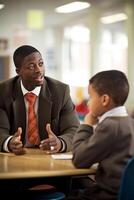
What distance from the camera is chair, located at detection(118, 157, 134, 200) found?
5.13ft

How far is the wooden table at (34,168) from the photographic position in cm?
169

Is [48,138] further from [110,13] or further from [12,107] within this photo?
[110,13]

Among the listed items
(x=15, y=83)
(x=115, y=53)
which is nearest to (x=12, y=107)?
(x=15, y=83)

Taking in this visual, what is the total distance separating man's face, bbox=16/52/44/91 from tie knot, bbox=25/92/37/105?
3 centimetres

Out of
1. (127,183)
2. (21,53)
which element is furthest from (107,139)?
(21,53)

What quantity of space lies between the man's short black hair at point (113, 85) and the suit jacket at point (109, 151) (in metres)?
0.12

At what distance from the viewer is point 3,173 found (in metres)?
1.69

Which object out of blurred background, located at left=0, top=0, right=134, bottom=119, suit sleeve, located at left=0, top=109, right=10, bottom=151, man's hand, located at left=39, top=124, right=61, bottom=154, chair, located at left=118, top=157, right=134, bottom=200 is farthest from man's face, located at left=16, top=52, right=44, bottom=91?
blurred background, located at left=0, top=0, right=134, bottom=119

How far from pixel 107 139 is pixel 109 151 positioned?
0.06 metres

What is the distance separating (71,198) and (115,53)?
15.2ft

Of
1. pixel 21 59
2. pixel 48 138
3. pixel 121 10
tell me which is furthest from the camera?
pixel 121 10

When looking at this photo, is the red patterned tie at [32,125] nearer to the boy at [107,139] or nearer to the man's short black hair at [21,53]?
the man's short black hair at [21,53]

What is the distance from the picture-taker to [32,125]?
2.43 metres

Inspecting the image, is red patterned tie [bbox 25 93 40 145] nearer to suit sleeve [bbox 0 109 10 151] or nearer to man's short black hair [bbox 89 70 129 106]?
suit sleeve [bbox 0 109 10 151]
